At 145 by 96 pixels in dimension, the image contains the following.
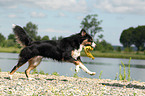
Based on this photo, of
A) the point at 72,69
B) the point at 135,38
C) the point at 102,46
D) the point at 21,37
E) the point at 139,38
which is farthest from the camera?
the point at 135,38

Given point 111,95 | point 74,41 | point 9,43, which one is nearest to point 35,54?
point 74,41

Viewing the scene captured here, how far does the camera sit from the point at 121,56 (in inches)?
1727

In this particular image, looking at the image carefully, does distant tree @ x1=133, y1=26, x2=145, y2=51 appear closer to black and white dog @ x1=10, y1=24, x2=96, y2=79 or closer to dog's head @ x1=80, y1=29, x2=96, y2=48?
dog's head @ x1=80, y1=29, x2=96, y2=48

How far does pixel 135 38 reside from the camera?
250 ft

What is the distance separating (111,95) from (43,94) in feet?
7.05

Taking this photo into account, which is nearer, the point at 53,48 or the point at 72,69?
the point at 53,48

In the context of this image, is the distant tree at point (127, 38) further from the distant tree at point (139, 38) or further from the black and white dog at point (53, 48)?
the black and white dog at point (53, 48)

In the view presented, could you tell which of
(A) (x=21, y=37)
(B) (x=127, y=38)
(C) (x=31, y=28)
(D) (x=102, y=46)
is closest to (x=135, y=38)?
(B) (x=127, y=38)

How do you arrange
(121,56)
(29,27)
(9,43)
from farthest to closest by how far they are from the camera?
(29,27) → (9,43) → (121,56)

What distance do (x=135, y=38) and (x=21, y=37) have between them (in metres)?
72.5

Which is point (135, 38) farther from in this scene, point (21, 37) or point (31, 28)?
point (21, 37)

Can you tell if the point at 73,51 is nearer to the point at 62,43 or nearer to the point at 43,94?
the point at 62,43

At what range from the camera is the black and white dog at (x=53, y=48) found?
8.27m

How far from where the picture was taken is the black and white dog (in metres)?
8.27
